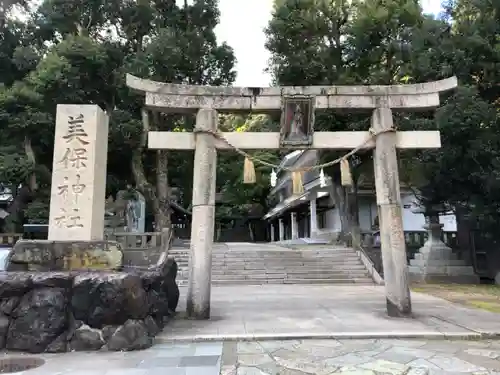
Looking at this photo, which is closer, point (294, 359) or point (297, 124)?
point (294, 359)

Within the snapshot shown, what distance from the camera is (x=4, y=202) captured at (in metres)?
27.7

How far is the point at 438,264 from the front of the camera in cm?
1705

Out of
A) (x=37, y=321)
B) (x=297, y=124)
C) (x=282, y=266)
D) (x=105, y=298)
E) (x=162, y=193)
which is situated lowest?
(x=37, y=321)

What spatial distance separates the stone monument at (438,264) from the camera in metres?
16.8

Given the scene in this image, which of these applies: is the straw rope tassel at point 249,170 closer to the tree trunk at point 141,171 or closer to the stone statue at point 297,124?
the stone statue at point 297,124

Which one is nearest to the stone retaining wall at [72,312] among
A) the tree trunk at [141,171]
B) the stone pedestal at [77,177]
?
the stone pedestal at [77,177]

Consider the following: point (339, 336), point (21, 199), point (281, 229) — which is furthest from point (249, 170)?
point (281, 229)

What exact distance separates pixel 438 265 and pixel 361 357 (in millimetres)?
13016

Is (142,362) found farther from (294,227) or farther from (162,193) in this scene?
(294,227)

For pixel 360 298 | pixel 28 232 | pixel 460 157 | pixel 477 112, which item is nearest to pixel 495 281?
pixel 460 157

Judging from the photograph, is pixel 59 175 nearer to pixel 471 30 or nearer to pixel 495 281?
pixel 471 30

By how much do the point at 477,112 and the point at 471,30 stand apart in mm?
3473

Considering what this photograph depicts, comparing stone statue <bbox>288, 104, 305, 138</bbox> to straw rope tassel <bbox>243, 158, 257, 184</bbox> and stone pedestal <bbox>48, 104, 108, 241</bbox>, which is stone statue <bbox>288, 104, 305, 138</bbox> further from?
stone pedestal <bbox>48, 104, 108, 241</bbox>

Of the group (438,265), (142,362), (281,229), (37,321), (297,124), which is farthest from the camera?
(281,229)
